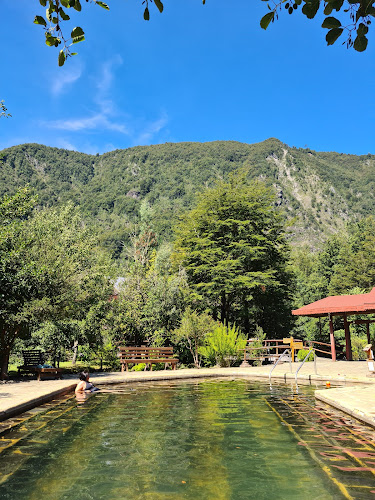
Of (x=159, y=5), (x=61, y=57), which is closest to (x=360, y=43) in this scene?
(x=159, y=5)

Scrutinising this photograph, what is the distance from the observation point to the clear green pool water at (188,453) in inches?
173

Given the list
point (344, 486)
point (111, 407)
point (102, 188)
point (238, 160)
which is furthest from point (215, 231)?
point (238, 160)

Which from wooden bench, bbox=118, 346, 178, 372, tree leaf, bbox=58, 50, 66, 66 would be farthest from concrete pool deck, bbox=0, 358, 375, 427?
tree leaf, bbox=58, 50, 66, 66

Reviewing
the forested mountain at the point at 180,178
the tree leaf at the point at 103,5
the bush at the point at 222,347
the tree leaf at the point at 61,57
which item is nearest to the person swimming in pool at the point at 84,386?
the bush at the point at 222,347

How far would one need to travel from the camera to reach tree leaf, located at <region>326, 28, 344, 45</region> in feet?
9.25

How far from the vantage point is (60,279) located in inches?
604

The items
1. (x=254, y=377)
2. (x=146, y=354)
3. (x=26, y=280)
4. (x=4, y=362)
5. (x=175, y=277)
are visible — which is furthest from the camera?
(x=175, y=277)

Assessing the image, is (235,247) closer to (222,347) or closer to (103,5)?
(222,347)

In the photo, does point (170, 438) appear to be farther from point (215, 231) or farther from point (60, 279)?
point (215, 231)

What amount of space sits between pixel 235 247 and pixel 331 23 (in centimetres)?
2670

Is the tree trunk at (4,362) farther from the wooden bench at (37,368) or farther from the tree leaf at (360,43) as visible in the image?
the tree leaf at (360,43)

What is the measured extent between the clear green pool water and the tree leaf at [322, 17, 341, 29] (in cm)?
431

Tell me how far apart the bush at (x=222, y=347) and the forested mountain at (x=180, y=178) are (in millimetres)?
92170

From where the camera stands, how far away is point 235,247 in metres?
29.3
